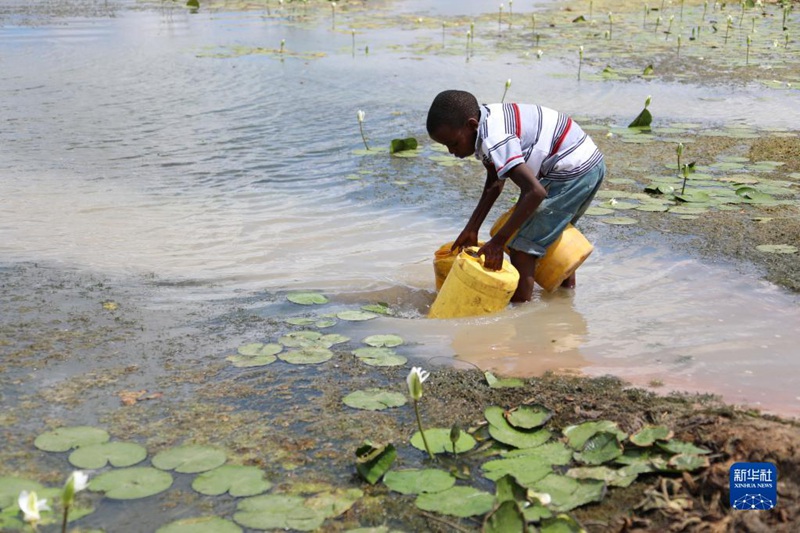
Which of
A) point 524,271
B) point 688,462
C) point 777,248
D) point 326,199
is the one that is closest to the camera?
point 688,462

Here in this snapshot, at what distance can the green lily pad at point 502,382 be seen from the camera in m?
3.42

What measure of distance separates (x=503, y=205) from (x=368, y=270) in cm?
158

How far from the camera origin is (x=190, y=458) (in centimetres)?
284

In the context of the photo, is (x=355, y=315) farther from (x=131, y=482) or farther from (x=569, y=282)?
(x=131, y=482)

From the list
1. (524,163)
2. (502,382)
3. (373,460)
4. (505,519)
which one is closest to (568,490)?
(505,519)

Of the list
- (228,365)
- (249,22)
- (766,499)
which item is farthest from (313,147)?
(249,22)

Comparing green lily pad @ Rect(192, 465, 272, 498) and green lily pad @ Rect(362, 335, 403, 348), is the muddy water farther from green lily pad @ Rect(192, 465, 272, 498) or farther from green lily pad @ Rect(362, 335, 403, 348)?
green lily pad @ Rect(192, 465, 272, 498)

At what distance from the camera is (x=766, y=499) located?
2.38 metres

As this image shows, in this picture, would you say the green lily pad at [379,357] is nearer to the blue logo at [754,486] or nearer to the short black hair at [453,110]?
the short black hair at [453,110]

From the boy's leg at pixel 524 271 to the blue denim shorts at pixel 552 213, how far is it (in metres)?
0.05

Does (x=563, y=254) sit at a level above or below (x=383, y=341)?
above

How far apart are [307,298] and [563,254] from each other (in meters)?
1.36

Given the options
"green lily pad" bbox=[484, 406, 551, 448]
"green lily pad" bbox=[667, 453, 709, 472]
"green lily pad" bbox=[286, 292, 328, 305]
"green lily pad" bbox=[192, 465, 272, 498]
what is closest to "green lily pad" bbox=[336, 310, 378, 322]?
"green lily pad" bbox=[286, 292, 328, 305]

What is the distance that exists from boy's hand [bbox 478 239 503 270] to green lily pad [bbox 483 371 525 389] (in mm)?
870
